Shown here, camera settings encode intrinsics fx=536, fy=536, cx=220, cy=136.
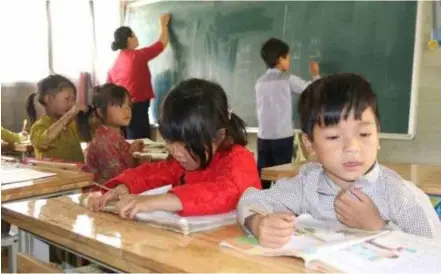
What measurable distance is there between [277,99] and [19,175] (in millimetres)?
2217

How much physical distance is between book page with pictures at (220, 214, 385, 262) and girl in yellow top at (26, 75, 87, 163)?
208 centimetres

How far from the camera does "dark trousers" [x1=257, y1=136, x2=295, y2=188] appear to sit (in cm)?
390

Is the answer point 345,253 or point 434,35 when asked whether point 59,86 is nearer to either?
point 434,35

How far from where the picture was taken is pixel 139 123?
4727 mm

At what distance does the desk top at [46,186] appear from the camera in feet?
5.58

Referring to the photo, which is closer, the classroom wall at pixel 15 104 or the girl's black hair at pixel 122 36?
the girl's black hair at pixel 122 36

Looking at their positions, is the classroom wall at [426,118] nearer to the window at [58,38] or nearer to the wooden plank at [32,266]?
the wooden plank at [32,266]

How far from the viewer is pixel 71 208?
1388 millimetres

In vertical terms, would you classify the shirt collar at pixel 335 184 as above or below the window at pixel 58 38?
below

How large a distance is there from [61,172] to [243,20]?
2.43m

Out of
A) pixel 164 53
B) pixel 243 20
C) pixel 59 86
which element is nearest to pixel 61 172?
pixel 59 86

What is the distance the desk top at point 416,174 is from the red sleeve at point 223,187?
2.72 ft

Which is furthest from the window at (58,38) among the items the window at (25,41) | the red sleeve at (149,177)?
the red sleeve at (149,177)

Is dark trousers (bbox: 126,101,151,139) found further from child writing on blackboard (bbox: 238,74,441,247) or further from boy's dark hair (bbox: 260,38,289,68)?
child writing on blackboard (bbox: 238,74,441,247)
